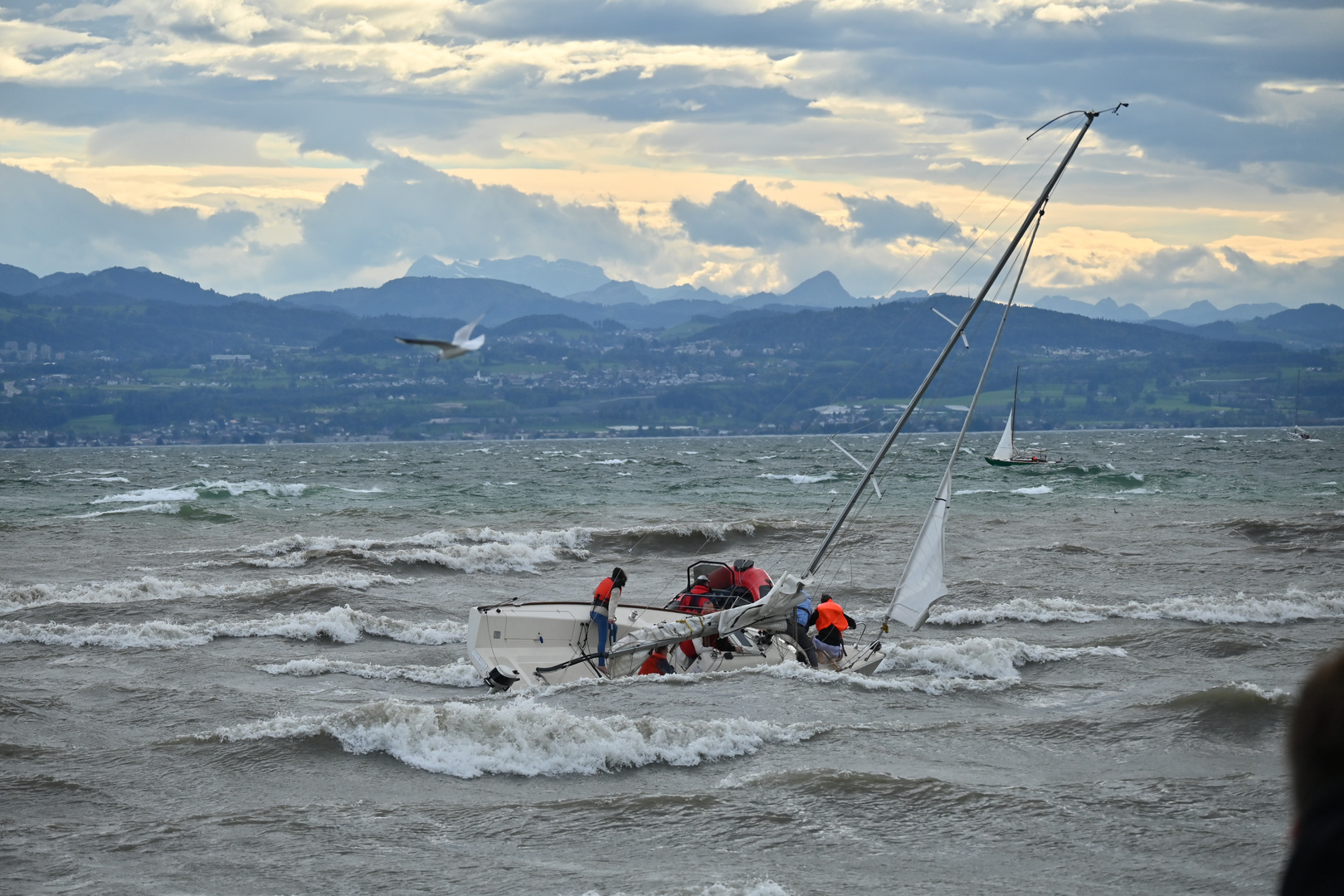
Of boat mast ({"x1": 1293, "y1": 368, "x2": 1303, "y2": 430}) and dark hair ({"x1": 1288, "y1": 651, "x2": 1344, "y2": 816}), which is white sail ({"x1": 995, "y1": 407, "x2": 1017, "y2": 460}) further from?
boat mast ({"x1": 1293, "y1": 368, "x2": 1303, "y2": 430})

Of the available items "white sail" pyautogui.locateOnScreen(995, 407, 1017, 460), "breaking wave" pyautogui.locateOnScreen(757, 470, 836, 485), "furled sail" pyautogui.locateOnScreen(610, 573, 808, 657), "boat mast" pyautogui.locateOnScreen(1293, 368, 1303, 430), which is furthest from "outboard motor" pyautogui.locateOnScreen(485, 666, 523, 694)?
"boat mast" pyautogui.locateOnScreen(1293, 368, 1303, 430)

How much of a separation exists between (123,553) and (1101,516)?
3094 centimetres

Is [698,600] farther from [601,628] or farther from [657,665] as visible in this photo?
[601,628]

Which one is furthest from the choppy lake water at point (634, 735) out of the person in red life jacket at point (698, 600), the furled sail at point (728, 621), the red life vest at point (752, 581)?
the person in red life jacket at point (698, 600)

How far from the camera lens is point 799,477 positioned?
60531 millimetres

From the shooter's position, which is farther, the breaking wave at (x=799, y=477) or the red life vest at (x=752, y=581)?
the breaking wave at (x=799, y=477)

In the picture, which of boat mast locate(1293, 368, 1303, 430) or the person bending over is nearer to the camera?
the person bending over

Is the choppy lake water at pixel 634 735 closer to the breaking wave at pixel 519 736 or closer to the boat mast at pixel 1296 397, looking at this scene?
the breaking wave at pixel 519 736

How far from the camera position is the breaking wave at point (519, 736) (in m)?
10.3

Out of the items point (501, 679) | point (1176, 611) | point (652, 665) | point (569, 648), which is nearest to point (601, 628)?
point (569, 648)

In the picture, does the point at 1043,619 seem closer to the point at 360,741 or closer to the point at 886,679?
the point at 886,679

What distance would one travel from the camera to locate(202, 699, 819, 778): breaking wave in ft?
33.7

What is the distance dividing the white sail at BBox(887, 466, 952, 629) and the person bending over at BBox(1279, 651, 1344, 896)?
12.9 meters

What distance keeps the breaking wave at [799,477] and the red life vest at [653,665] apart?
4288cm
